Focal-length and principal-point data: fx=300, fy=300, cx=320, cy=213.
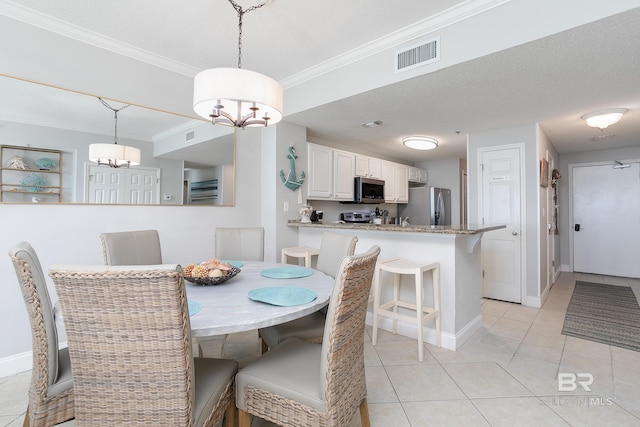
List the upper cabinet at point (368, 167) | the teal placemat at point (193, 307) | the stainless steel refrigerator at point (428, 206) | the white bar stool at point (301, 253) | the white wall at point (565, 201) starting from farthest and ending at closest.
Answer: the white wall at point (565, 201), the stainless steel refrigerator at point (428, 206), the upper cabinet at point (368, 167), the white bar stool at point (301, 253), the teal placemat at point (193, 307)

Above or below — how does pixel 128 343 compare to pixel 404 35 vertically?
below

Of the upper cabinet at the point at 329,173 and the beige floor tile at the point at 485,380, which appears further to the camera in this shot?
the upper cabinet at the point at 329,173

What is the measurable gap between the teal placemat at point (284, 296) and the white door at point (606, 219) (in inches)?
248

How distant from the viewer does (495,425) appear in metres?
1.60

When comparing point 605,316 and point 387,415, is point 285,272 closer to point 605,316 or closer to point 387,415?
point 387,415

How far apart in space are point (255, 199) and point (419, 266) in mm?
2085

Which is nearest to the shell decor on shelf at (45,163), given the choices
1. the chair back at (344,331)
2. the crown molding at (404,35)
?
the crown molding at (404,35)

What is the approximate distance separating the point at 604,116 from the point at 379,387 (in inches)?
140

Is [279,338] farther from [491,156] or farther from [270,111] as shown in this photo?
[491,156]

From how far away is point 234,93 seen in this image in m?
1.60

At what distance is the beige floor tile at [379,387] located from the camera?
183 centimetres

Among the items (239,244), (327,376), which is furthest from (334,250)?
(327,376)

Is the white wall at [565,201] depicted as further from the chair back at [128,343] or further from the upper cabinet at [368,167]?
the chair back at [128,343]

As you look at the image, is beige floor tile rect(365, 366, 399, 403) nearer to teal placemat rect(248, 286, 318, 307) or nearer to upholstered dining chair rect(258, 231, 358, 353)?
upholstered dining chair rect(258, 231, 358, 353)
